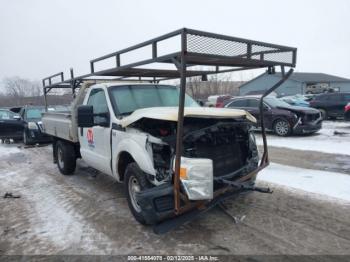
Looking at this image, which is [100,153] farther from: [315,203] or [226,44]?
[315,203]

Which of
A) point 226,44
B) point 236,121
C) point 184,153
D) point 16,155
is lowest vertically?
point 16,155

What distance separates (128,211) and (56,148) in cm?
385

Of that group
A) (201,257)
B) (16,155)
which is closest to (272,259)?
(201,257)

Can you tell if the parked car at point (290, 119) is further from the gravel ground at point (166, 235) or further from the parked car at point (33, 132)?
the parked car at point (33, 132)

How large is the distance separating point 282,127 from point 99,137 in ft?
30.4

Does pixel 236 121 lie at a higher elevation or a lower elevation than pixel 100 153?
higher

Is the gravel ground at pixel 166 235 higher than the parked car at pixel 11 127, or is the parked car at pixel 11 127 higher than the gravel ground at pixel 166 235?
the parked car at pixel 11 127

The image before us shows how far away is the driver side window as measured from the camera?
539 cm

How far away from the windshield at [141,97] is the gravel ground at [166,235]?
1.65m

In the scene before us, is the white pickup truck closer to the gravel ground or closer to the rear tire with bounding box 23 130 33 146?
the gravel ground

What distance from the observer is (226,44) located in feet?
12.2

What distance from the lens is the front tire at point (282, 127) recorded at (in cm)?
1274

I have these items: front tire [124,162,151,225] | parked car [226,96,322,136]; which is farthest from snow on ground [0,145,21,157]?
parked car [226,96,322,136]

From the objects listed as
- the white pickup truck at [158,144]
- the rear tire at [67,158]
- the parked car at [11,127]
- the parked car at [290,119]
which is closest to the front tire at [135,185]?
the white pickup truck at [158,144]
